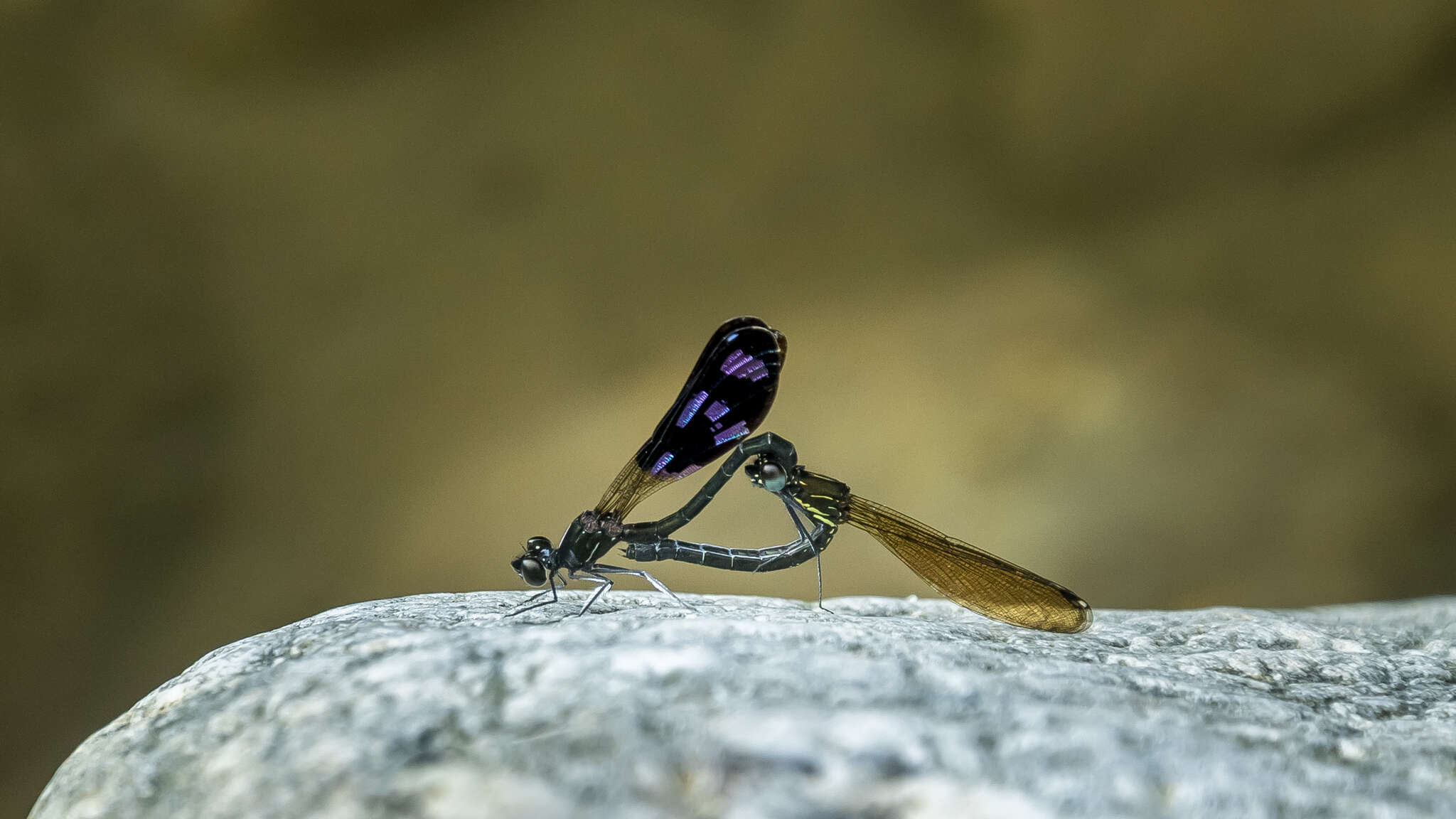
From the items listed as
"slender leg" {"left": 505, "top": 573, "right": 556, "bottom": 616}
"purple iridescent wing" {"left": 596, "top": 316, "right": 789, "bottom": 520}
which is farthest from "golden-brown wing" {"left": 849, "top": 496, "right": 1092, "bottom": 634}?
"slender leg" {"left": 505, "top": 573, "right": 556, "bottom": 616}

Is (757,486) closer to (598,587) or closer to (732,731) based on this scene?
(598,587)

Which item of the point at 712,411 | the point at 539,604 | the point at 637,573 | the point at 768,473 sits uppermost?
the point at 712,411

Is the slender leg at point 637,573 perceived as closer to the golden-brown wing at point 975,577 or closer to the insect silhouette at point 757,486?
the insect silhouette at point 757,486

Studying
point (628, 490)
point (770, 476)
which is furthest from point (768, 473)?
point (628, 490)

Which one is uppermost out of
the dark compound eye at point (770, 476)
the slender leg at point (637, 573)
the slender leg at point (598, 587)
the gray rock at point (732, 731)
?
the dark compound eye at point (770, 476)

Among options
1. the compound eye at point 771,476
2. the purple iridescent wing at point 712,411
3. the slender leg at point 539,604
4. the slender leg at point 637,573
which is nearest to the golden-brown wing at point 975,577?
the compound eye at point 771,476

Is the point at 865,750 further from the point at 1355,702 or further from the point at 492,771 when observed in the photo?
the point at 1355,702

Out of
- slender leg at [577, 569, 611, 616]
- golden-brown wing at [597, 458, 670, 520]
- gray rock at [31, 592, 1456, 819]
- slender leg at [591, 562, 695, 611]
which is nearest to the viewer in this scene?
gray rock at [31, 592, 1456, 819]

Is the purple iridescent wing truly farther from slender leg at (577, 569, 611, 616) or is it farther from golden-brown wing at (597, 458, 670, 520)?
slender leg at (577, 569, 611, 616)
